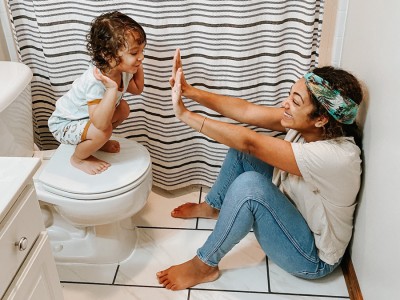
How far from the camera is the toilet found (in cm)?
151

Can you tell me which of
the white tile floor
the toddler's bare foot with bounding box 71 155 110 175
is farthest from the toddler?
the white tile floor

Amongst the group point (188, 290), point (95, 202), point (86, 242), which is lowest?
point (188, 290)

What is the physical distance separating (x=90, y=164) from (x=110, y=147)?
0.12 m

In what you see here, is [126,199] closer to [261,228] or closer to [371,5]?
[261,228]

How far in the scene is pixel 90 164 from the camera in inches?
63.4

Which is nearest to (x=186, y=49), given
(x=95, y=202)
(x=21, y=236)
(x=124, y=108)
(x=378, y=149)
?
(x=124, y=108)

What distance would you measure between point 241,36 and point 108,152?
63 centimetres

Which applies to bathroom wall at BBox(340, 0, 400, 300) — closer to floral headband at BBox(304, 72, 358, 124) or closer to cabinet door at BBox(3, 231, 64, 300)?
floral headband at BBox(304, 72, 358, 124)

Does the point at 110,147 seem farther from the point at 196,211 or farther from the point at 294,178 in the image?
the point at 294,178

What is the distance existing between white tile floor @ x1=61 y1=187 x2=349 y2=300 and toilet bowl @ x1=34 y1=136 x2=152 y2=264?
7 centimetres

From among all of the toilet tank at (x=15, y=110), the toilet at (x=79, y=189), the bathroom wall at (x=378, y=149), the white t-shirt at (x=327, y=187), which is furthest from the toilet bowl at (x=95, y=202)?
the bathroom wall at (x=378, y=149)

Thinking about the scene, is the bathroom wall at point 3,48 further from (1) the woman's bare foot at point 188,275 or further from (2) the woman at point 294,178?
(1) the woman's bare foot at point 188,275

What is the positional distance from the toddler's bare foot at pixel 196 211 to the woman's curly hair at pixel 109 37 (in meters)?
0.71

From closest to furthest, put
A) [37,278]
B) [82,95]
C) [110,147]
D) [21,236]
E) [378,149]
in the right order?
[21,236]
[37,278]
[378,149]
[82,95]
[110,147]
